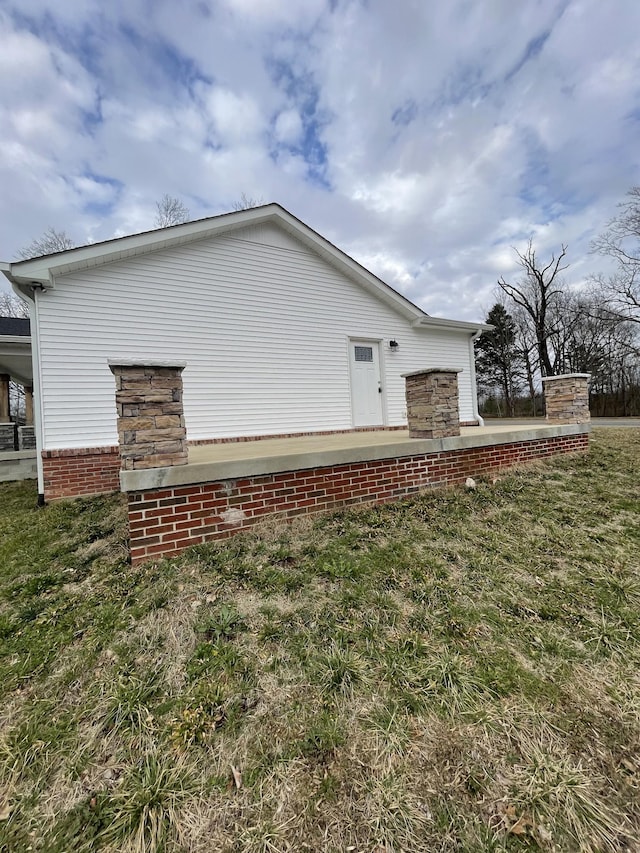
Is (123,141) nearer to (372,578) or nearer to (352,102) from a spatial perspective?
(352,102)

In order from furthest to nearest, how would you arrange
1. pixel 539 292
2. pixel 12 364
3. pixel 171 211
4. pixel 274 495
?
pixel 539 292 < pixel 171 211 < pixel 12 364 < pixel 274 495

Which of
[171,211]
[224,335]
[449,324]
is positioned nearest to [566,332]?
[449,324]

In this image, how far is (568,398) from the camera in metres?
5.79

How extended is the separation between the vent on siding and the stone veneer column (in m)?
3.58

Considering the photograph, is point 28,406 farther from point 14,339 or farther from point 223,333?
point 223,333

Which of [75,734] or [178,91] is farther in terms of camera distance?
[178,91]

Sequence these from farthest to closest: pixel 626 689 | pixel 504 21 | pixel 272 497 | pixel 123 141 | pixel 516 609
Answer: pixel 123 141
pixel 504 21
pixel 272 497
pixel 516 609
pixel 626 689

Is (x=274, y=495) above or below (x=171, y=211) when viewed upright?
below

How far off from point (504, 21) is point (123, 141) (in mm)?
11762

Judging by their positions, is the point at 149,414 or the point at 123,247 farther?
the point at 123,247

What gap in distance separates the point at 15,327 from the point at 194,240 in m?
6.45

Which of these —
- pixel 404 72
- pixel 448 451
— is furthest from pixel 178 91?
pixel 448 451

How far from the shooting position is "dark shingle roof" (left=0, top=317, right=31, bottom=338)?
29.2 feet

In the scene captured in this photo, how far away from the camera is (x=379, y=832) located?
1.26 m
